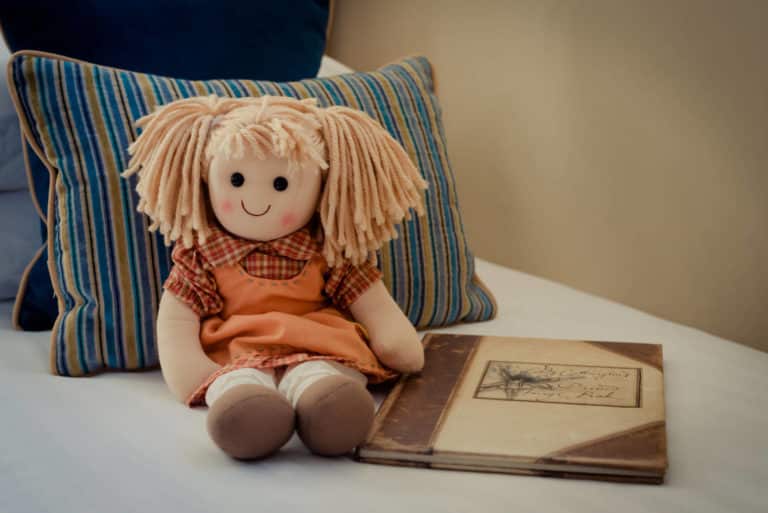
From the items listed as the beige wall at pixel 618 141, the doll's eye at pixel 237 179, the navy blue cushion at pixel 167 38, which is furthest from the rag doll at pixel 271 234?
the beige wall at pixel 618 141

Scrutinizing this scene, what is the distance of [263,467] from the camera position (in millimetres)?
845

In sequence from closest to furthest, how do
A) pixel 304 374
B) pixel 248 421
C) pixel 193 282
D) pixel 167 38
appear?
pixel 248 421 < pixel 304 374 < pixel 193 282 < pixel 167 38

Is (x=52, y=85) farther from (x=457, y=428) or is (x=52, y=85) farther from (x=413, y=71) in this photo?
(x=457, y=428)

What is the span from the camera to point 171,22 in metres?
1.37

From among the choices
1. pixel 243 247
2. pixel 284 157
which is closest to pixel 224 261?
pixel 243 247

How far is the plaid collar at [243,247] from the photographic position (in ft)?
3.41

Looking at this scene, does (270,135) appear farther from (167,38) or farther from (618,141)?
(618,141)

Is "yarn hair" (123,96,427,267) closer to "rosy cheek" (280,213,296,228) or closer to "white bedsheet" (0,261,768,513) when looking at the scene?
"rosy cheek" (280,213,296,228)

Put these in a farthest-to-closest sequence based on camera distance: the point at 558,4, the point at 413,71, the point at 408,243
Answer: the point at 558,4 → the point at 413,71 → the point at 408,243

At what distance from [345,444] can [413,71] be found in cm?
67

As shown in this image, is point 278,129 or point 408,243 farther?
point 408,243

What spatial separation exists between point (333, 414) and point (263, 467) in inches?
3.1

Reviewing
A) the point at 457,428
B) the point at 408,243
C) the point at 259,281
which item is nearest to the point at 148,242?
the point at 259,281

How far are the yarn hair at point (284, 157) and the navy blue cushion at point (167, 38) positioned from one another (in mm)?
239
